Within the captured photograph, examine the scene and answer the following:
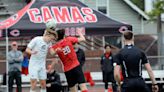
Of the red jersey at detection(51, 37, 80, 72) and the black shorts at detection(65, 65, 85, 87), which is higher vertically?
the red jersey at detection(51, 37, 80, 72)

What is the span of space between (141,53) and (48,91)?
361 inches

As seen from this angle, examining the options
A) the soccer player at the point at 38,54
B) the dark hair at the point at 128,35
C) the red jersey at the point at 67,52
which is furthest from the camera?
the soccer player at the point at 38,54

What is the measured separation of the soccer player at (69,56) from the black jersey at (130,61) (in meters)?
2.70

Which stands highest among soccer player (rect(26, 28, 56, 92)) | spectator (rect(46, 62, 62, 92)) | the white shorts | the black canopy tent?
the black canopy tent

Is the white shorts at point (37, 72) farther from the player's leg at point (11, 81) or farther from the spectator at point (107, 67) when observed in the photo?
the spectator at point (107, 67)

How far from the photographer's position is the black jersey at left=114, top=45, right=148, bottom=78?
34.2ft

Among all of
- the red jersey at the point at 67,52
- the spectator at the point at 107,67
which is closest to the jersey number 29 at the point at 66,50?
the red jersey at the point at 67,52

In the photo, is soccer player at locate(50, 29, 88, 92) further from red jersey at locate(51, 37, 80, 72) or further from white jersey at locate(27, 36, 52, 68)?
white jersey at locate(27, 36, 52, 68)

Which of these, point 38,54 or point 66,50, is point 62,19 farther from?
point 66,50

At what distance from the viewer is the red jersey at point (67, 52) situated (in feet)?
42.6

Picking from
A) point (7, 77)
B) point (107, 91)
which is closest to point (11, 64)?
point (7, 77)

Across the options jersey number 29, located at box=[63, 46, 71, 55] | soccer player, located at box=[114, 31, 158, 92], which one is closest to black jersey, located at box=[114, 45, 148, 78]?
soccer player, located at box=[114, 31, 158, 92]

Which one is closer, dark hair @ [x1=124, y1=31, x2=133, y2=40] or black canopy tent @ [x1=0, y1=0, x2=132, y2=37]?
dark hair @ [x1=124, y1=31, x2=133, y2=40]

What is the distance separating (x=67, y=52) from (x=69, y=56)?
11 centimetres
